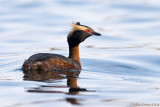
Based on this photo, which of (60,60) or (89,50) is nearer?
(60,60)

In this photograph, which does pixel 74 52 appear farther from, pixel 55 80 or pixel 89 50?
pixel 89 50

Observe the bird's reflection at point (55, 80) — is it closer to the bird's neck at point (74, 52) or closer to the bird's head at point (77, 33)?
the bird's neck at point (74, 52)

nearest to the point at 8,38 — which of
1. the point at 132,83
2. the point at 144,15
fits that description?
the point at 144,15

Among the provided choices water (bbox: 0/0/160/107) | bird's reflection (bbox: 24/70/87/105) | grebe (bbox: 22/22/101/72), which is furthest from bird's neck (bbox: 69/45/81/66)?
bird's reflection (bbox: 24/70/87/105)

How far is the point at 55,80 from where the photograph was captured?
9.88 metres

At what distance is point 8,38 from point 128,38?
474 cm

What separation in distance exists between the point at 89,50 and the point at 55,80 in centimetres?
608

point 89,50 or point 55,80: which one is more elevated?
point 89,50

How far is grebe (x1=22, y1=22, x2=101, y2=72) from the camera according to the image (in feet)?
34.9

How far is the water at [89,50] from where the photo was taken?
849cm

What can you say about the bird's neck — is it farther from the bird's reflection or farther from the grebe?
the bird's reflection

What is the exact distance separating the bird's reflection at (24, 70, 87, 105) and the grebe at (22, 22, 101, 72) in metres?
0.13

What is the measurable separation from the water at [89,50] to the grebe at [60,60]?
34cm

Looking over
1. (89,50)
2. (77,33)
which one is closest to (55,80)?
(77,33)
